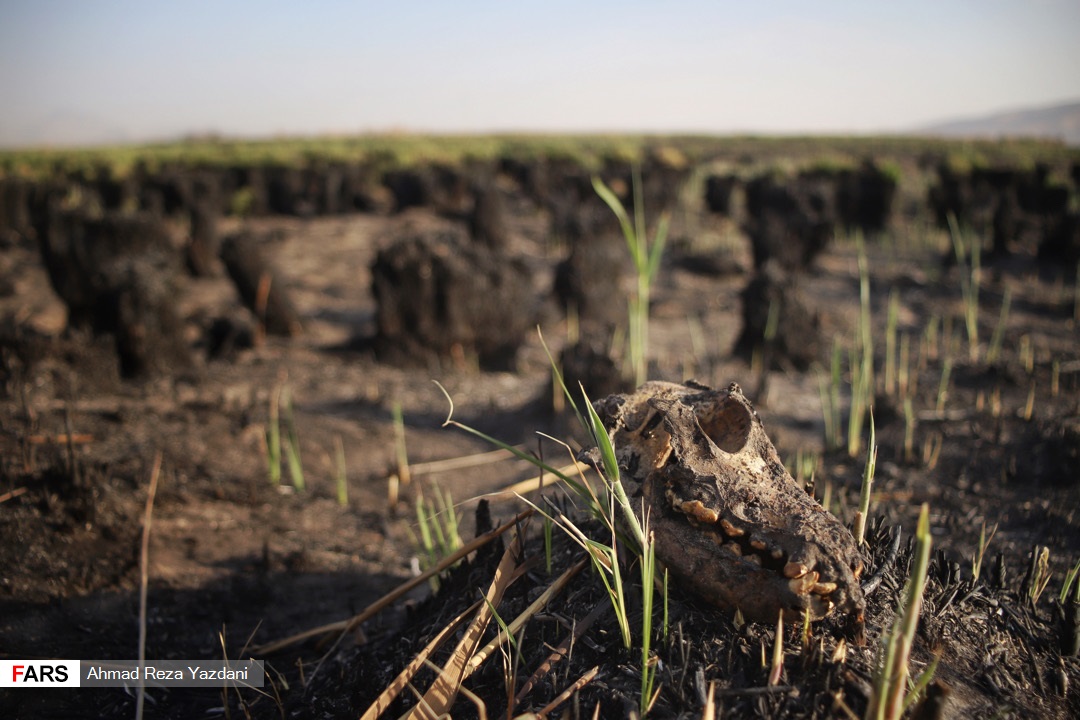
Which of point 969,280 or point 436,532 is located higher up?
point 969,280

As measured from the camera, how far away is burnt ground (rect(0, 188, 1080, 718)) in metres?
1.47

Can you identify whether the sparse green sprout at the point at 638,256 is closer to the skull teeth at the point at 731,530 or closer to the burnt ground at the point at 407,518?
the burnt ground at the point at 407,518

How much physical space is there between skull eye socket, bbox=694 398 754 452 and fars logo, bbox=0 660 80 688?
6.30 ft

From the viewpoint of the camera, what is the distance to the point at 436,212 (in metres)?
15.1

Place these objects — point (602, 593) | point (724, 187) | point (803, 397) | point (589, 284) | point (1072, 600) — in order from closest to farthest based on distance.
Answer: point (602, 593) < point (1072, 600) < point (803, 397) < point (589, 284) < point (724, 187)

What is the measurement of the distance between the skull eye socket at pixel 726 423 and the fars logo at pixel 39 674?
6.30 ft

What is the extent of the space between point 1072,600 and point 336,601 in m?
2.42

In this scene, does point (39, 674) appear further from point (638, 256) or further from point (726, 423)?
point (638, 256)

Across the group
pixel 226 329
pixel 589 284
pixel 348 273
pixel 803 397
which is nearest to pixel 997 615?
pixel 803 397

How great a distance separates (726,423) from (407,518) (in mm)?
2228

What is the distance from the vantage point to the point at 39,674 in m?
1.96

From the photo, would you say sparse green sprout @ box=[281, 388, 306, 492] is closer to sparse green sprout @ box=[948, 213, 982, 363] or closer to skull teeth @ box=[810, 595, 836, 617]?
skull teeth @ box=[810, 595, 836, 617]

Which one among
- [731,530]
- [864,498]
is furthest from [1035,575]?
[731,530]

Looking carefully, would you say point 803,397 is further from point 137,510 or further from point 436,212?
point 436,212
